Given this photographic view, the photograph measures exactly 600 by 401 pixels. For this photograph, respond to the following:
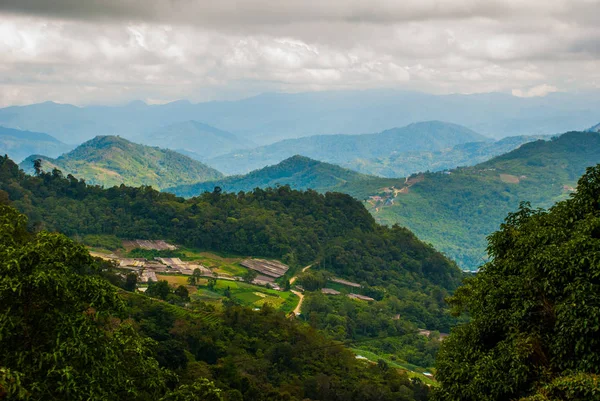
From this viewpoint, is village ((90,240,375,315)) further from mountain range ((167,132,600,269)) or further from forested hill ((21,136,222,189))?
forested hill ((21,136,222,189))

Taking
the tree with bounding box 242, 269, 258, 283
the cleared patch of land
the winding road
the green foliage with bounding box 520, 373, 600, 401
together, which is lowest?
the winding road

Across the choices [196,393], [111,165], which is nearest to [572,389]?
[196,393]

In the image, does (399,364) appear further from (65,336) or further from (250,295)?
(65,336)

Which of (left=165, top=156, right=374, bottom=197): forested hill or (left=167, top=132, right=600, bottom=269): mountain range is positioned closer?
(left=167, top=132, right=600, bottom=269): mountain range

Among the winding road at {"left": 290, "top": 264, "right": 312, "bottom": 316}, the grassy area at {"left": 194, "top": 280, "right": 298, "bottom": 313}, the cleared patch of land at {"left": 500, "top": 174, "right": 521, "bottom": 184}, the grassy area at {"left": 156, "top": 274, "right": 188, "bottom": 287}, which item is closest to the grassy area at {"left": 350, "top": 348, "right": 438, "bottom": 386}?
the winding road at {"left": 290, "top": 264, "right": 312, "bottom": 316}

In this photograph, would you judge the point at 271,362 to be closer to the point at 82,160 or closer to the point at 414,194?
the point at 414,194

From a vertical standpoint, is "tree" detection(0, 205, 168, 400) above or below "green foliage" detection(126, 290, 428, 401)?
above
